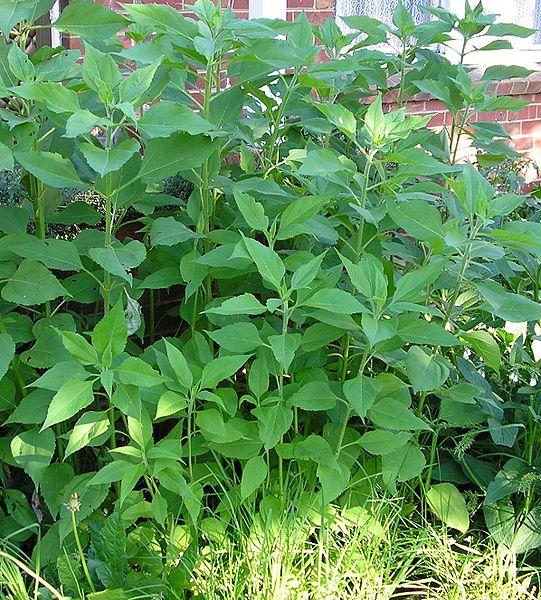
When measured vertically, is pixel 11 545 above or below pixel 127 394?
below

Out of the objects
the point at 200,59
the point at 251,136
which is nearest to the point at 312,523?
the point at 251,136

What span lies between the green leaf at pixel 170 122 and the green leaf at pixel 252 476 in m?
0.70

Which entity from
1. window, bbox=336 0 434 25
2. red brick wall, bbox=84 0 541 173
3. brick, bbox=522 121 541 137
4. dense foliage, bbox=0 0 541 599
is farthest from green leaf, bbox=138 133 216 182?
brick, bbox=522 121 541 137

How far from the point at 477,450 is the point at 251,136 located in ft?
3.61

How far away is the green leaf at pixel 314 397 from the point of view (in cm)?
189

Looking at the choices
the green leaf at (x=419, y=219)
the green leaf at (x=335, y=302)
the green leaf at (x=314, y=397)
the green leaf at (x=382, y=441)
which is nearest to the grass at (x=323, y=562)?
the green leaf at (x=382, y=441)

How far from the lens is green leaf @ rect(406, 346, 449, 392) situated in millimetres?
1905

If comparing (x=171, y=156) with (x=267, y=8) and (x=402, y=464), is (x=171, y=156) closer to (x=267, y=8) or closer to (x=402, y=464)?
(x=402, y=464)

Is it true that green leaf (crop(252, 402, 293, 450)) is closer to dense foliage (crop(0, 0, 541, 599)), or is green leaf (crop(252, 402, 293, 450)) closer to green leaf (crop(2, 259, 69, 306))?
dense foliage (crop(0, 0, 541, 599))

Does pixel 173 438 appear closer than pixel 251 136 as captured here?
Yes

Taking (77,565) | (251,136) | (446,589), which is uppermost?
(251,136)

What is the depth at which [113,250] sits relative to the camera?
70.8 inches

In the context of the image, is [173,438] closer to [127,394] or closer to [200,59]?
[127,394]

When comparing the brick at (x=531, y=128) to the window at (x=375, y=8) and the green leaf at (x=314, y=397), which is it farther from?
the green leaf at (x=314, y=397)
